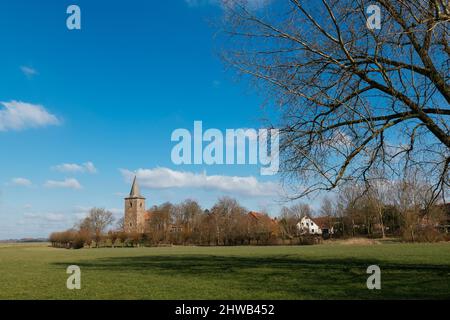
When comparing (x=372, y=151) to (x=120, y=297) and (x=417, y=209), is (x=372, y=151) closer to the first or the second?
(x=417, y=209)

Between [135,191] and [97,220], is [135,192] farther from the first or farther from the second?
[97,220]

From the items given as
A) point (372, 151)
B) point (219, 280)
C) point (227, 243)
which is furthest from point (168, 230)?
point (372, 151)

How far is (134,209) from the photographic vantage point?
5413 inches

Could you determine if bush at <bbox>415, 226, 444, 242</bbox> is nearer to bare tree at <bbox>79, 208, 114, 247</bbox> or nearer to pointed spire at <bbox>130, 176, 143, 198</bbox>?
bare tree at <bbox>79, 208, 114, 247</bbox>

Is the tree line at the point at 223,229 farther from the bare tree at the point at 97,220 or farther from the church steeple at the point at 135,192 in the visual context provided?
the church steeple at the point at 135,192

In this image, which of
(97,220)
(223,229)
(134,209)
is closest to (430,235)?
(223,229)

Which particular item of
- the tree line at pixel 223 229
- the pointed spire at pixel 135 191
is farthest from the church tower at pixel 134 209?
the tree line at pixel 223 229

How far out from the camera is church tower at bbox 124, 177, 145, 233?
136 meters

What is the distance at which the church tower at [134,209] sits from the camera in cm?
13625

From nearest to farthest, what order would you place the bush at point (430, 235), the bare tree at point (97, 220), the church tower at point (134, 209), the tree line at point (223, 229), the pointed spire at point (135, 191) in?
1. the bush at point (430, 235)
2. the tree line at point (223, 229)
3. the bare tree at point (97, 220)
4. the church tower at point (134, 209)
5. the pointed spire at point (135, 191)

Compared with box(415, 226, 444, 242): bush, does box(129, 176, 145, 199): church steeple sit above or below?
above

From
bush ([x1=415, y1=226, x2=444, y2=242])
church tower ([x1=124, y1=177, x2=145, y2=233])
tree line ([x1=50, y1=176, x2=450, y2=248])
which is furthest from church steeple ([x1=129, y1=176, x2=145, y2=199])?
bush ([x1=415, y1=226, x2=444, y2=242])

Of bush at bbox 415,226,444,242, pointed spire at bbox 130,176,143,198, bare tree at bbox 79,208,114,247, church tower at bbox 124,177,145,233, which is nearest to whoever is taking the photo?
bush at bbox 415,226,444,242

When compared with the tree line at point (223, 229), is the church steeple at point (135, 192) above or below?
above
